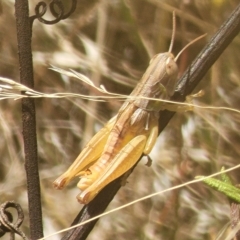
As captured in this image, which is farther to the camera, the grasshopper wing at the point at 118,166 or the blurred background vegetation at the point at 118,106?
the blurred background vegetation at the point at 118,106

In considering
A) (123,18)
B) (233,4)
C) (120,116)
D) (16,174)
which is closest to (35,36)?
(123,18)

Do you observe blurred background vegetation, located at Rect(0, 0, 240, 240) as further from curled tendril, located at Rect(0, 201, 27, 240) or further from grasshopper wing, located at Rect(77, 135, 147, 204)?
curled tendril, located at Rect(0, 201, 27, 240)

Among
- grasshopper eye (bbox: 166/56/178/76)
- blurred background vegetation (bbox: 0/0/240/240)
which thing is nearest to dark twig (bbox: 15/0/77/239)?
grasshopper eye (bbox: 166/56/178/76)

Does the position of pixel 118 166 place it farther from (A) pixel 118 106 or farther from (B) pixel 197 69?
(A) pixel 118 106

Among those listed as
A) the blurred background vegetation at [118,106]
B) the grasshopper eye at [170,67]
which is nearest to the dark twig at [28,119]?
the grasshopper eye at [170,67]

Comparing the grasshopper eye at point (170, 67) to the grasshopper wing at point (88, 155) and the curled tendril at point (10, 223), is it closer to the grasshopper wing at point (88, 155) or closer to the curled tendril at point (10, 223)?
the grasshopper wing at point (88, 155)

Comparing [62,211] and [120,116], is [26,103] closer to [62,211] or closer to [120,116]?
[120,116]
